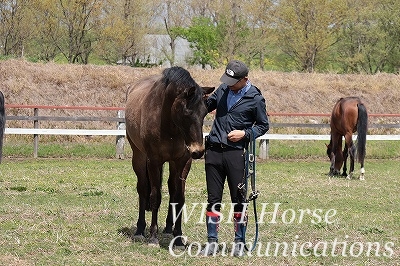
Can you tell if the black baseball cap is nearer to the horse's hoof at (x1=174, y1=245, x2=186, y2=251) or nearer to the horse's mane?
the horse's mane

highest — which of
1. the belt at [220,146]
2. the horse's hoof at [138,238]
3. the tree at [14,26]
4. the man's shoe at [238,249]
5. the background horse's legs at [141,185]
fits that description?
the tree at [14,26]

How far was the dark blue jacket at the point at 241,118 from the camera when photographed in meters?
6.61

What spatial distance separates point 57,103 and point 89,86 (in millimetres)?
1753

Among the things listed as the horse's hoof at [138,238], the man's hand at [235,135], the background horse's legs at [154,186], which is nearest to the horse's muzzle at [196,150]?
the man's hand at [235,135]

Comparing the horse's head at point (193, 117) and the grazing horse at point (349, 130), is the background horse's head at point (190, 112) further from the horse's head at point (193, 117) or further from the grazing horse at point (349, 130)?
the grazing horse at point (349, 130)

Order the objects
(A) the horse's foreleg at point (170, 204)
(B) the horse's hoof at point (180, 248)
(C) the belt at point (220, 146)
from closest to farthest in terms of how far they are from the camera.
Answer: (C) the belt at point (220, 146) → (B) the horse's hoof at point (180, 248) → (A) the horse's foreleg at point (170, 204)

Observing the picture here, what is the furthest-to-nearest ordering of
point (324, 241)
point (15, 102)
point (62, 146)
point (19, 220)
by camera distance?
point (15, 102) → point (62, 146) → point (19, 220) → point (324, 241)

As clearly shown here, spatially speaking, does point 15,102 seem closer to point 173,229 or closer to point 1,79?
point 1,79

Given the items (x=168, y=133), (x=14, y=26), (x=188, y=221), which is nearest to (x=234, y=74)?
(x=168, y=133)

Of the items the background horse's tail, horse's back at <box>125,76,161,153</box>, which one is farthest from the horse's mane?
the background horse's tail

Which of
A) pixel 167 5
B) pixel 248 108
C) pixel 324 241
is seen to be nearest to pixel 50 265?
pixel 248 108

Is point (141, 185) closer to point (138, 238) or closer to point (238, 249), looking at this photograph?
point (138, 238)

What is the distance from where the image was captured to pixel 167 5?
50.9 meters

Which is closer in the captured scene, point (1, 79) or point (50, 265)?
point (50, 265)
